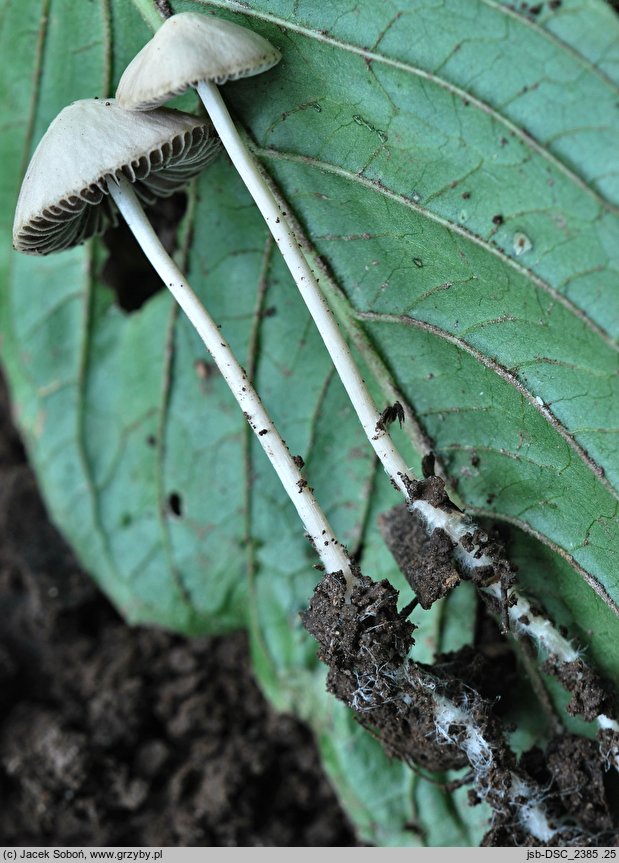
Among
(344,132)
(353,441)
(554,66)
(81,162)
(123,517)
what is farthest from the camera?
(123,517)

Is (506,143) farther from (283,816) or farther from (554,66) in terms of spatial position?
(283,816)

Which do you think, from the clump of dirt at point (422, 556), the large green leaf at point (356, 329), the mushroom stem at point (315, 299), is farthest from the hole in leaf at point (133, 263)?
the clump of dirt at point (422, 556)

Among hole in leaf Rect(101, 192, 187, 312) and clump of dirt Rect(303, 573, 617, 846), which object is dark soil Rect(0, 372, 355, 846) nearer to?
clump of dirt Rect(303, 573, 617, 846)

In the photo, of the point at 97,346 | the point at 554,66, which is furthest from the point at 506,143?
the point at 97,346

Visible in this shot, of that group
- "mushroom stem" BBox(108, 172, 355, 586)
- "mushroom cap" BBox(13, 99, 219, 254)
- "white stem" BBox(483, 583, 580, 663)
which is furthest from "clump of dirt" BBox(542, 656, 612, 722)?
"mushroom cap" BBox(13, 99, 219, 254)

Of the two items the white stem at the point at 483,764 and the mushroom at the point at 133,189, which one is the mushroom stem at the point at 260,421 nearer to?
the mushroom at the point at 133,189

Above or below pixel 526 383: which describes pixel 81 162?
above
